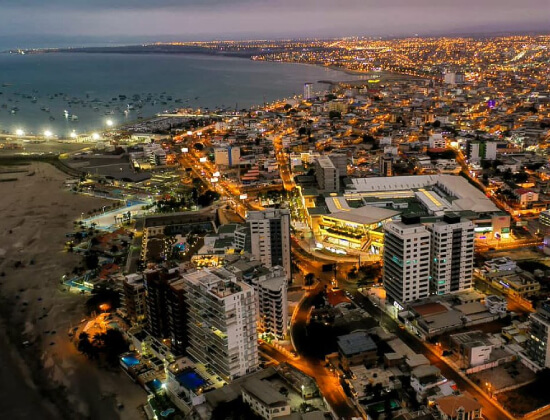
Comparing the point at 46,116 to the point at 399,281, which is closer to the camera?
the point at 399,281

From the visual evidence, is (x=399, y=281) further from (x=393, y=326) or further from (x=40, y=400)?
(x=40, y=400)

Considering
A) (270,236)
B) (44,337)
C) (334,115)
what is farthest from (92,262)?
(334,115)

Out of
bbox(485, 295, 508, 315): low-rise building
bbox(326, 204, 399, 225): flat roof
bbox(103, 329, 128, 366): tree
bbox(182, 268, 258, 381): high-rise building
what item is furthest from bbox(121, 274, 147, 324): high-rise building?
bbox(485, 295, 508, 315): low-rise building

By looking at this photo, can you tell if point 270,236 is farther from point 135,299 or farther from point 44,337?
point 44,337

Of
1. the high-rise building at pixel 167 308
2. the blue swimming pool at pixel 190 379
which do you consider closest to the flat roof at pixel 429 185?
the high-rise building at pixel 167 308

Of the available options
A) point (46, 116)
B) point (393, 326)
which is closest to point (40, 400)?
point (393, 326)

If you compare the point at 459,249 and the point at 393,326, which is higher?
the point at 459,249

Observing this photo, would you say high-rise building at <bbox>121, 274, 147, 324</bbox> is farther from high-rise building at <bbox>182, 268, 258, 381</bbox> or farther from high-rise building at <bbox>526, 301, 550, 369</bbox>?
high-rise building at <bbox>526, 301, 550, 369</bbox>
